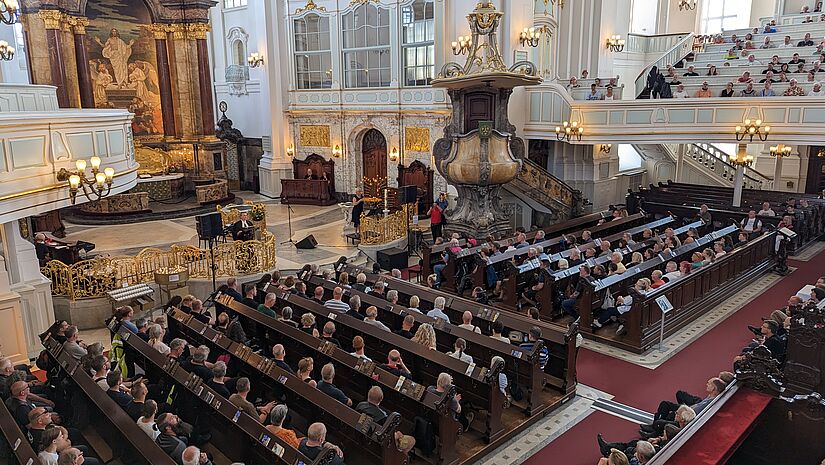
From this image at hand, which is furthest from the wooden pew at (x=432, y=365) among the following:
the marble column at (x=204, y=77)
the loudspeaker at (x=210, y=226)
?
the marble column at (x=204, y=77)

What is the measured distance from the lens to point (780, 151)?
20500 millimetres

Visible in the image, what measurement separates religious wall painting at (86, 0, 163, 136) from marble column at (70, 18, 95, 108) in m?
0.86

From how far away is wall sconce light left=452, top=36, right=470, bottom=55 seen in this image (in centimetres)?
1715

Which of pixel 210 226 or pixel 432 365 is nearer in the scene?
pixel 432 365

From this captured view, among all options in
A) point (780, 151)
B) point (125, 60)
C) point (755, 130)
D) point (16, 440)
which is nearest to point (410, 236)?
point (755, 130)

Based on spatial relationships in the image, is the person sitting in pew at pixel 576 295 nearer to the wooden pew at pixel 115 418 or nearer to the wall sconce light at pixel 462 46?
the wooden pew at pixel 115 418

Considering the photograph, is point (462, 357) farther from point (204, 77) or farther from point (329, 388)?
point (204, 77)

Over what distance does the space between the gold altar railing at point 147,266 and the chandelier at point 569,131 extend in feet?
32.1

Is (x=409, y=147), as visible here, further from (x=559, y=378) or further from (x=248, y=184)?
(x=559, y=378)

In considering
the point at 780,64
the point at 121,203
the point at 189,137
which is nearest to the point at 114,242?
the point at 121,203

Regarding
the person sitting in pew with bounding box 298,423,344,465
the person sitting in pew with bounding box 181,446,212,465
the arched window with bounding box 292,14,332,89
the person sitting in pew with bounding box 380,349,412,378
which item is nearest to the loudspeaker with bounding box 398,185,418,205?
the person sitting in pew with bounding box 380,349,412,378

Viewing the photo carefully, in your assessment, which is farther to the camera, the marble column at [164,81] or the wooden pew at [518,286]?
the marble column at [164,81]

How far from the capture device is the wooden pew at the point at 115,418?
5387mm

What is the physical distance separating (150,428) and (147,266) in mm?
7419
